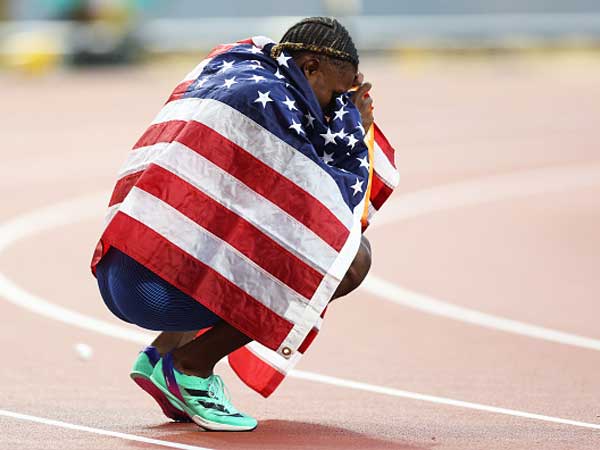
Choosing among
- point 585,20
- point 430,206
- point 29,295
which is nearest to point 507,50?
point 585,20

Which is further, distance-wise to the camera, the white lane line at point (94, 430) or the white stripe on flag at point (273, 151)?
the white lane line at point (94, 430)

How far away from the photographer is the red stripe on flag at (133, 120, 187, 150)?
6.05m

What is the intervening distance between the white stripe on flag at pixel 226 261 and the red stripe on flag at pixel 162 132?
0.96 feet

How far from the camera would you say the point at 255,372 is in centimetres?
645

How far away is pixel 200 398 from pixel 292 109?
4.28 feet

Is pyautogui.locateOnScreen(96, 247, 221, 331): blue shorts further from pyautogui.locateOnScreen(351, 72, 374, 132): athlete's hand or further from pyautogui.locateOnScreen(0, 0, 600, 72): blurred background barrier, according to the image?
pyautogui.locateOnScreen(0, 0, 600, 72): blurred background barrier

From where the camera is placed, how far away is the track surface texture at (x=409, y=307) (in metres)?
6.57

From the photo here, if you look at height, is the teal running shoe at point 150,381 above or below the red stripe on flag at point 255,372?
below

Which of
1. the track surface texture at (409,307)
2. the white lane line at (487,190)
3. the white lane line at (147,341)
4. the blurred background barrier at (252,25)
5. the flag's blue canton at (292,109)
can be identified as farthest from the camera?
the blurred background barrier at (252,25)

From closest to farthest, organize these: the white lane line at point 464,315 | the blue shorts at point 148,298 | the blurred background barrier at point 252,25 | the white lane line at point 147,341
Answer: the blue shorts at point 148,298
the white lane line at point 147,341
the white lane line at point 464,315
the blurred background barrier at point 252,25

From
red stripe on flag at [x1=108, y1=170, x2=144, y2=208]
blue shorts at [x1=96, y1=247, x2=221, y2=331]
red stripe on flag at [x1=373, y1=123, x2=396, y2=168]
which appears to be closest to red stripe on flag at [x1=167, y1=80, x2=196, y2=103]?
red stripe on flag at [x1=108, y1=170, x2=144, y2=208]

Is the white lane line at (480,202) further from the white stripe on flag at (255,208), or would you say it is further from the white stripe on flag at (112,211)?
the white stripe on flag at (112,211)

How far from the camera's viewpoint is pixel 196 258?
5.96 metres

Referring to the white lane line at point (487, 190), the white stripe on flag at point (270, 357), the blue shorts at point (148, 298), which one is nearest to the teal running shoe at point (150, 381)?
the blue shorts at point (148, 298)
